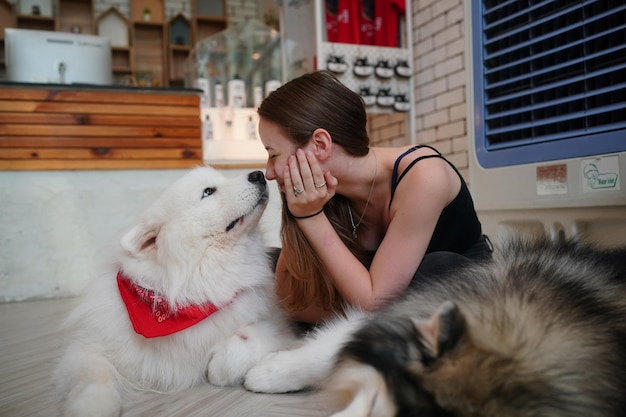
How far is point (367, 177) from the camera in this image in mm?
1606

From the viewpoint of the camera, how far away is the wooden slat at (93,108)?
3.23 metres

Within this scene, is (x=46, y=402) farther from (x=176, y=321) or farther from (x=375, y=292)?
(x=375, y=292)

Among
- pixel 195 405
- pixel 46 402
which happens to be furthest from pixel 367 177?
pixel 46 402

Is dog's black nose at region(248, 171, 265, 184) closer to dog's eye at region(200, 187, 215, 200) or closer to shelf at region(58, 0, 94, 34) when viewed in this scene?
dog's eye at region(200, 187, 215, 200)

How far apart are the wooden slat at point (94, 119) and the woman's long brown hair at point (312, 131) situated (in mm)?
2182

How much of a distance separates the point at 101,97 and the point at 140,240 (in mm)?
2391

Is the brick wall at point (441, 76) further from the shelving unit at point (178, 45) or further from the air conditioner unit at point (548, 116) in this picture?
the shelving unit at point (178, 45)

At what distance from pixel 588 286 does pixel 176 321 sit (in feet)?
3.33

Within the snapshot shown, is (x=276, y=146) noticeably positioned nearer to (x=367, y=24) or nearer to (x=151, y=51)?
(x=367, y=24)

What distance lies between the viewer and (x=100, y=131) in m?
3.37

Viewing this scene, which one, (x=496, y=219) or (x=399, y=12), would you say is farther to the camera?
(x=399, y=12)

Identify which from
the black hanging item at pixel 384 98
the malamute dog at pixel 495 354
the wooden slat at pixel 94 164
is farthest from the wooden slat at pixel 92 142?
the malamute dog at pixel 495 354

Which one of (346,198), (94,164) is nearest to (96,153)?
(94,164)

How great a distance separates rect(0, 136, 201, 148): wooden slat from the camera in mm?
3244
